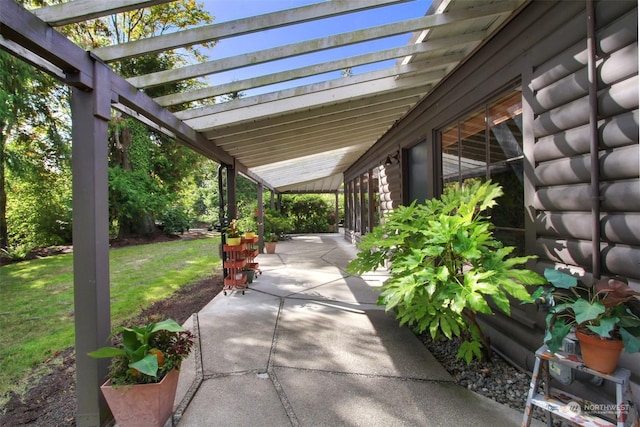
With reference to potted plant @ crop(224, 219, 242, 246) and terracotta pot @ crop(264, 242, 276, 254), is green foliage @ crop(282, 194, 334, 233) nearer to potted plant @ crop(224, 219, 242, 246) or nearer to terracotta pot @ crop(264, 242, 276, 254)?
terracotta pot @ crop(264, 242, 276, 254)

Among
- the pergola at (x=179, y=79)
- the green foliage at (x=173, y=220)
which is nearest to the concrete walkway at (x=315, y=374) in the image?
the pergola at (x=179, y=79)

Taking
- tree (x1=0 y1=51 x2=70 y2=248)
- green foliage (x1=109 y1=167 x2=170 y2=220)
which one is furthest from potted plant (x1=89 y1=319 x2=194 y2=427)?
green foliage (x1=109 y1=167 x2=170 y2=220)

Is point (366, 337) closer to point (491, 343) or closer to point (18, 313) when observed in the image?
point (491, 343)

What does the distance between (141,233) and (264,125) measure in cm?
1327

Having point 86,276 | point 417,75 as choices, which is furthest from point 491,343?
point 86,276

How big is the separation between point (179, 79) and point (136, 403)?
2210mm

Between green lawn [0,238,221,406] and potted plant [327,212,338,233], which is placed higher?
potted plant [327,212,338,233]

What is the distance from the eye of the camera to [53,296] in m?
4.98

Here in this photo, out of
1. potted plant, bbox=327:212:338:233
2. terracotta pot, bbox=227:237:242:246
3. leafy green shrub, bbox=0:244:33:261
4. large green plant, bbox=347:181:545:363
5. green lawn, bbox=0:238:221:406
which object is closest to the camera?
large green plant, bbox=347:181:545:363

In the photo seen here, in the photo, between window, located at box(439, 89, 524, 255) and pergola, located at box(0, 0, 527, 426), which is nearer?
pergola, located at box(0, 0, 527, 426)

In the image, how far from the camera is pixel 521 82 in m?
2.41

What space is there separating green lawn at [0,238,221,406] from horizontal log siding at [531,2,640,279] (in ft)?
13.2

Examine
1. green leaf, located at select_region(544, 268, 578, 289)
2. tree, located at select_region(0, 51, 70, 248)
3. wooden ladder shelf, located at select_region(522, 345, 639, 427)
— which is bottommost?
wooden ladder shelf, located at select_region(522, 345, 639, 427)

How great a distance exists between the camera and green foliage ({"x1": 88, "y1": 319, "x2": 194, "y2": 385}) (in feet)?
5.23
